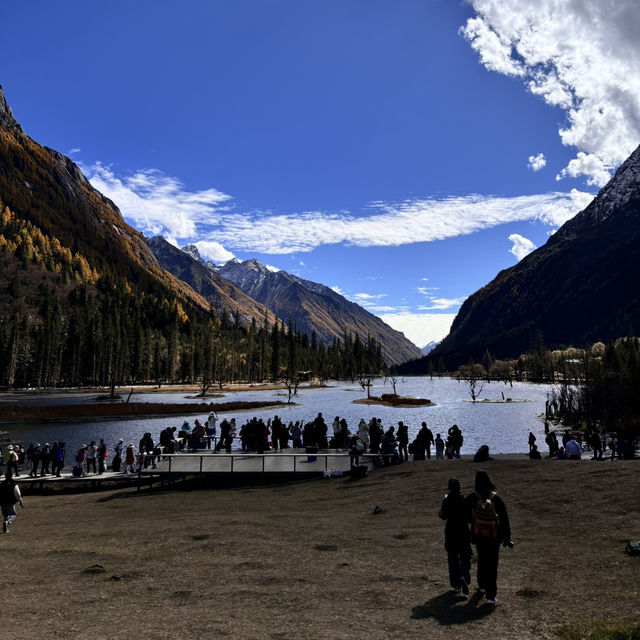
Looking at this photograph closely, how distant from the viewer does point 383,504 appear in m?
20.9

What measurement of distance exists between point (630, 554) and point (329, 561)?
26.2ft

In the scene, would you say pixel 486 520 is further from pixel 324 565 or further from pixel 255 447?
pixel 255 447

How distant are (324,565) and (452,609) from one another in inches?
172

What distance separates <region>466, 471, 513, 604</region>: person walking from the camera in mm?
10297

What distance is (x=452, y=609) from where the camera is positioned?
10547 millimetres

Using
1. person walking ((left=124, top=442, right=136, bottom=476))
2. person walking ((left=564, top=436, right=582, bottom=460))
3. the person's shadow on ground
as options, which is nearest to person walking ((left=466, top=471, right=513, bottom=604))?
the person's shadow on ground

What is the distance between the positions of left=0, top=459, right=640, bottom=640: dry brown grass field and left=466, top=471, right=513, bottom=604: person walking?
24.0 inches

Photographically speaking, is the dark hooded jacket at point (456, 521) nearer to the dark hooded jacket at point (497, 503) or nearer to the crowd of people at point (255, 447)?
the dark hooded jacket at point (497, 503)

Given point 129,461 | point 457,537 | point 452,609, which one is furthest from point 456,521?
point 129,461

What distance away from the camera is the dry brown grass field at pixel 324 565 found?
10.1m

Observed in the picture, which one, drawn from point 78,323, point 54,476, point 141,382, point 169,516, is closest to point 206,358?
point 141,382

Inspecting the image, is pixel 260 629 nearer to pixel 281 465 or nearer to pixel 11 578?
pixel 11 578

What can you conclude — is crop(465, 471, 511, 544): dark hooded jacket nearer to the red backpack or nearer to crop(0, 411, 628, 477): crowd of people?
the red backpack

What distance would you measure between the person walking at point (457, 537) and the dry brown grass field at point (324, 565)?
1.56 ft
